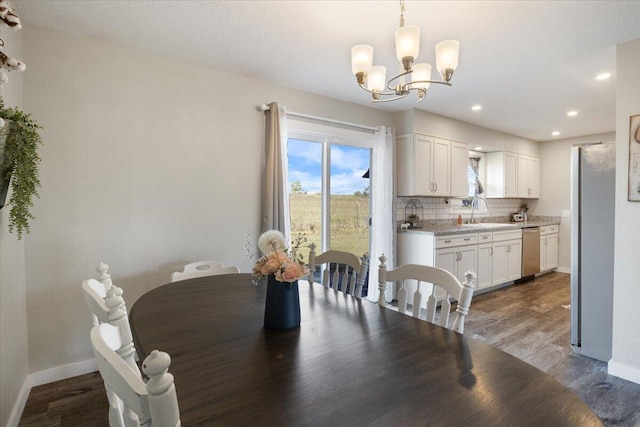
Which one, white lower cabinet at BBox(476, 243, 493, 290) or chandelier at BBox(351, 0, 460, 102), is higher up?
chandelier at BBox(351, 0, 460, 102)

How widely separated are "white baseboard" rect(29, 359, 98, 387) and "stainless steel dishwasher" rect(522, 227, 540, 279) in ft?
18.9

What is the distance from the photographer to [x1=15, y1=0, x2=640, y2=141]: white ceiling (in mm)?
2076

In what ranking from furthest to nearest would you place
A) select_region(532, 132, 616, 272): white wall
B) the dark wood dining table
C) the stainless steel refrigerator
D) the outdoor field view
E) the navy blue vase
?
select_region(532, 132, 616, 272): white wall < the outdoor field view < the stainless steel refrigerator < the navy blue vase < the dark wood dining table

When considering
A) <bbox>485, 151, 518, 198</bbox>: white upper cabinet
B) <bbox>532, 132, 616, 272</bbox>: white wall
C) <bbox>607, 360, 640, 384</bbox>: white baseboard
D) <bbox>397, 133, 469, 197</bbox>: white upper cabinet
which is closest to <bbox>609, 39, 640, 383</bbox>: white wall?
<bbox>607, 360, 640, 384</bbox>: white baseboard

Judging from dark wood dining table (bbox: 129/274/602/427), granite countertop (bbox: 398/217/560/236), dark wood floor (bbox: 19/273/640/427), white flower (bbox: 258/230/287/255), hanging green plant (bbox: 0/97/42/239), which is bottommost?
dark wood floor (bbox: 19/273/640/427)

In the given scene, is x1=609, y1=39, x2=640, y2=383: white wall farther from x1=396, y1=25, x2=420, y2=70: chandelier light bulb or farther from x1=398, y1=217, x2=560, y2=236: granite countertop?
x1=396, y1=25, x2=420, y2=70: chandelier light bulb

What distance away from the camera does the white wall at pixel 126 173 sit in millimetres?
2379

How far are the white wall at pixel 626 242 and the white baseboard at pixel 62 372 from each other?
3.87 meters

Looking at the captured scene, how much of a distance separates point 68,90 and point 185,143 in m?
0.87

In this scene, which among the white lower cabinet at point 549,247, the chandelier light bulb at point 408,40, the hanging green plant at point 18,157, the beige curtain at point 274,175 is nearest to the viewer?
the hanging green plant at point 18,157

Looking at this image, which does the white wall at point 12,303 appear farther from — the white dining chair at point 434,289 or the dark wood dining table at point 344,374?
the white dining chair at point 434,289

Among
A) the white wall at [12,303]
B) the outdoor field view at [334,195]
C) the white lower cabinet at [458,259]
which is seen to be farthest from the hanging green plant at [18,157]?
the white lower cabinet at [458,259]

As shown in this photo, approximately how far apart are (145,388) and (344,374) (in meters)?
0.58

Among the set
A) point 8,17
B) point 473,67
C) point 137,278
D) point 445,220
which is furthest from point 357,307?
point 445,220
